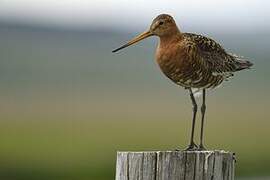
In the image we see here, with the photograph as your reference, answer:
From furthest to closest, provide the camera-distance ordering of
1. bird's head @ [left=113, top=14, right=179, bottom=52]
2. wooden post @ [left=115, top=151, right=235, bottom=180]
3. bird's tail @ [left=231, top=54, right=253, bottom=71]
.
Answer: bird's tail @ [left=231, top=54, right=253, bottom=71], bird's head @ [left=113, top=14, right=179, bottom=52], wooden post @ [left=115, top=151, right=235, bottom=180]

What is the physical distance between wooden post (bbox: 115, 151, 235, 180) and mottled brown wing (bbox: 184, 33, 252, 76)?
10.3 ft

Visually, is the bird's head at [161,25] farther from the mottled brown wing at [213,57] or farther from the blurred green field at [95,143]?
the blurred green field at [95,143]

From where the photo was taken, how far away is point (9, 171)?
80.1ft

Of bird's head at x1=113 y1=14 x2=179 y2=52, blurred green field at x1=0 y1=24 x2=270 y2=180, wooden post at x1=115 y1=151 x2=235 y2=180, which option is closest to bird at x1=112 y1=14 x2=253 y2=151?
bird's head at x1=113 y1=14 x2=179 y2=52

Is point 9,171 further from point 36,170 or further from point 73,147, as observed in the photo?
point 73,147

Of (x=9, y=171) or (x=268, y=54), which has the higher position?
(x=268, y=54)

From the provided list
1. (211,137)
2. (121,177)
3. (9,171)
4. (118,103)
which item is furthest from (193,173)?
(118,103)

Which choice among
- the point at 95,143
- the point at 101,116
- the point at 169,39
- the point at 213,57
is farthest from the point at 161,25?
the point at 101,116

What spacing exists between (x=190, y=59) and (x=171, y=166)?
3.19 m

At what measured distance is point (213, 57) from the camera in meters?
12.0

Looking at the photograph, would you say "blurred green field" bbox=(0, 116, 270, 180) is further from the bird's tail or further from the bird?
the bird

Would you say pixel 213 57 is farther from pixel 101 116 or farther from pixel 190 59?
pixel 101 116

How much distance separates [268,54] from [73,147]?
7979 centimetres

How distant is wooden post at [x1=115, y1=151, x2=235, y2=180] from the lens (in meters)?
8.64
